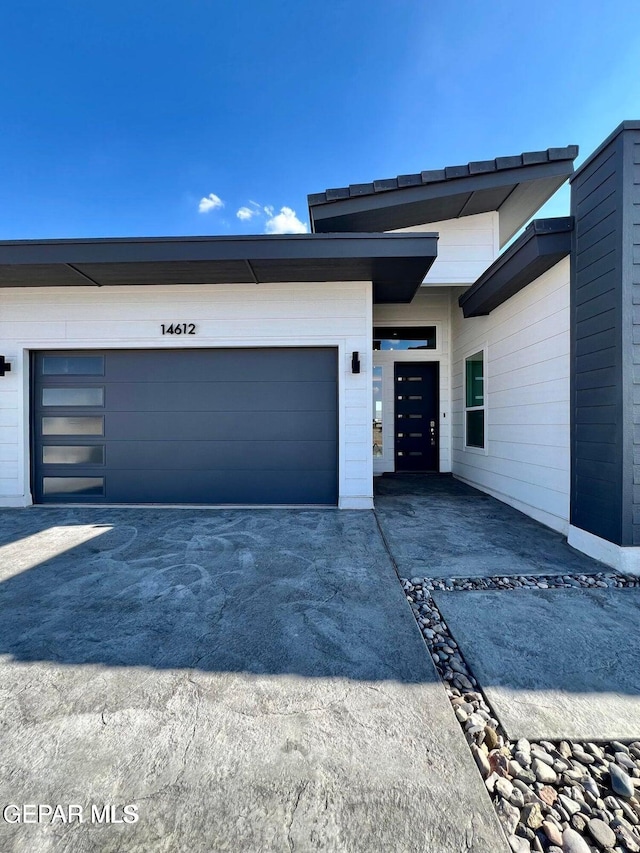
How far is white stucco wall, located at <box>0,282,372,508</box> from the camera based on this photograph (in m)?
4.59

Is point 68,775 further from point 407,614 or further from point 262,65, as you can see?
point 262,65

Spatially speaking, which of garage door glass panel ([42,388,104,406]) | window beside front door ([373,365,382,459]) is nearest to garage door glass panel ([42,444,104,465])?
garage door glass panel ([42,388,104,406])

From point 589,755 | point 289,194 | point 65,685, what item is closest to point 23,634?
point 65,685

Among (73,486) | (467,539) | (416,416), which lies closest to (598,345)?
(467,539)

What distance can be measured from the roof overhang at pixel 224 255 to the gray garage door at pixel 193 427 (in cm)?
105

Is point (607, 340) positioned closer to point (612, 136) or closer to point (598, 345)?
point (598, 345)

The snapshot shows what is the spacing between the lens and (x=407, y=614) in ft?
7.18

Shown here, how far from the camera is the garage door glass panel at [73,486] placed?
4828 mm

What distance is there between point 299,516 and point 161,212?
24.4ft

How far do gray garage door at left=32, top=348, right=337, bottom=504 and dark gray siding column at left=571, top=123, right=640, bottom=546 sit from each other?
2.68m

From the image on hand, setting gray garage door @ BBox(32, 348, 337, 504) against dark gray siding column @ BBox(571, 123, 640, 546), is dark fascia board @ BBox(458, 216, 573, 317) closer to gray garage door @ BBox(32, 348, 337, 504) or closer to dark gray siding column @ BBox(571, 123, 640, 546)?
dark gray siding column @ BBox(571, 123, 640, 546)

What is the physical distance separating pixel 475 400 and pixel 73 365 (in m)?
6.19

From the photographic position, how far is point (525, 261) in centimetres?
371

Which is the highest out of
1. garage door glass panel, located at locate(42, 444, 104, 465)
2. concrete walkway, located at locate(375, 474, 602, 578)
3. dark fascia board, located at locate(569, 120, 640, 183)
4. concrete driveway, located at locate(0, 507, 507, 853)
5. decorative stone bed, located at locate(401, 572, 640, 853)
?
dark fascia board, located at locate(569, 120, 640, 183)
